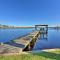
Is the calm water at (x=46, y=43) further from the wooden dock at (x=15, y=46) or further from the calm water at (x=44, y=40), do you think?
the wooden dock at (x=15, y=46)

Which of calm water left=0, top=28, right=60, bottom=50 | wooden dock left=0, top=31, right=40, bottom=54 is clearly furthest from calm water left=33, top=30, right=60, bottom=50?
wooden dock left=0, top=31, right=40, bottom=54

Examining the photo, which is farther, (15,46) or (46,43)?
(46,43)

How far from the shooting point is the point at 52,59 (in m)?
7.26

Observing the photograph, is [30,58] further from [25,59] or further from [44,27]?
[44,27]

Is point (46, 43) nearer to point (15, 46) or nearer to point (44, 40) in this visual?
point (44, 40)

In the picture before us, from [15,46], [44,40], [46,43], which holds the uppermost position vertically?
[15,46]

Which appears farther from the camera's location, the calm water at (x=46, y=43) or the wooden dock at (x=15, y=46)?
the calm water at (x=46, y=43)

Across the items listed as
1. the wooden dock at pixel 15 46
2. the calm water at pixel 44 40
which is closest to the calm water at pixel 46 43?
the calm water at pixel 44 40

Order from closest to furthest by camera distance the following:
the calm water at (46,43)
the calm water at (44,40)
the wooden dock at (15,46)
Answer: the wooden dock at (15,46) → the calm water at (46,43) → the calm water at (44,40)

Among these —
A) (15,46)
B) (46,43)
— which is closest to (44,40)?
(46,43)

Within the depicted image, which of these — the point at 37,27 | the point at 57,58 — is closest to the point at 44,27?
the point at 37,27

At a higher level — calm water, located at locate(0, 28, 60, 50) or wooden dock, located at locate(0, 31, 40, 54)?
wooden dock, located at locate(0, 31, 40, 54)

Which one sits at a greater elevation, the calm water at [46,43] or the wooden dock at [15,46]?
the wooden dock at [15,46]

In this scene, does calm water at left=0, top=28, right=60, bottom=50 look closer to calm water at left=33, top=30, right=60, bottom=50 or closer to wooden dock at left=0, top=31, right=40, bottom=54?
calm water at left=33, top=30, right=60, bottom=50
